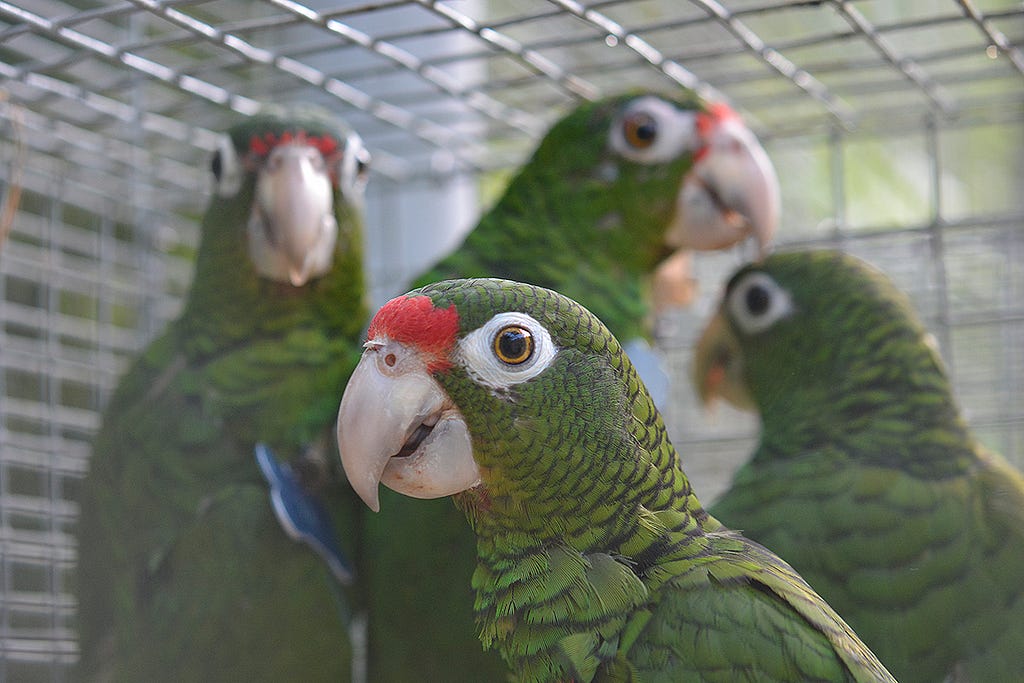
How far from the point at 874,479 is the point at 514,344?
0.65 meters

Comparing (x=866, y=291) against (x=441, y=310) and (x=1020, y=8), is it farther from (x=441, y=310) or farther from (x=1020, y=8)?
(x=441, y=310)

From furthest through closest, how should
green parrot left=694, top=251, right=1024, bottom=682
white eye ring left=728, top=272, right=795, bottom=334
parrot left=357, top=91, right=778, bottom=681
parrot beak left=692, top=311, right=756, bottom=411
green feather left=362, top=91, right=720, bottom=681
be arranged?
parrot beak left=692, top=311, right=756, bottom=411 < white eye ring left=728, top=272, right=795, bottom=334 < parrot left=357, top=91, right=778, bottom=681 < green feather left=362, top=91, right=720, bottom=681 < green parrot left=694, top=251, right=1024, bottom=682

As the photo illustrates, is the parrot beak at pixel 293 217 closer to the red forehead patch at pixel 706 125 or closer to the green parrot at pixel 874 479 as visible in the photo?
the red forehead patch at pixel 706 125

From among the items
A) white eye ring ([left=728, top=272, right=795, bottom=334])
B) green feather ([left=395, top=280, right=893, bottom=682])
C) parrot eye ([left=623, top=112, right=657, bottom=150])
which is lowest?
green feather ([left=395, top=280, right=893, bottom=682])

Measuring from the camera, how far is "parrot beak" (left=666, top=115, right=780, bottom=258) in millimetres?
1480

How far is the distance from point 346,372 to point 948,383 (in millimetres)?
879

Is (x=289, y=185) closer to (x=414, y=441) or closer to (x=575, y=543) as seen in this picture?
(x=414, y=441)

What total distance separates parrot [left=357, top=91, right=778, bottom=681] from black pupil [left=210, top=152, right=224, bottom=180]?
1.18 ft

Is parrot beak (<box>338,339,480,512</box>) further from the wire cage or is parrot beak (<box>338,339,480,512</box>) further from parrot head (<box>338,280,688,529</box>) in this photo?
the wire cage

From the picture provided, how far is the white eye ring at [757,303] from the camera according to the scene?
1.57 m

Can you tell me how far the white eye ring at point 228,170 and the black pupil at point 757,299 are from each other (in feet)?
2.65

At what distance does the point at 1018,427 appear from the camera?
1916mm

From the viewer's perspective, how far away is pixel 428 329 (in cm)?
89

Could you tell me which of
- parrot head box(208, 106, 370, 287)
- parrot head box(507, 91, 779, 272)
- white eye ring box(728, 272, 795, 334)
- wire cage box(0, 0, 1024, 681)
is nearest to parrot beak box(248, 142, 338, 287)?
parrot head box(208, 106, 370, 287)
